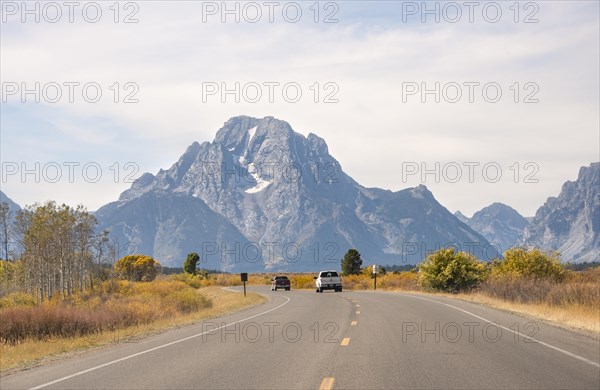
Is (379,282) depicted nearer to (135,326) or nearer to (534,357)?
(135,326)

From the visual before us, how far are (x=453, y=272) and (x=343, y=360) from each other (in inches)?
1532

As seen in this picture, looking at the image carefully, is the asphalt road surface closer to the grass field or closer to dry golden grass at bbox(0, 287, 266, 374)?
dry golden grass at bbox(0, 287, 266, 374)

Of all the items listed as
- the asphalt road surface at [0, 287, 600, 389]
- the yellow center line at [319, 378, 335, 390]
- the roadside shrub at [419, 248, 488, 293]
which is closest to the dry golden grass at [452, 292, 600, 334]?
the asphalt road surface at [0, 287, 600, 389]

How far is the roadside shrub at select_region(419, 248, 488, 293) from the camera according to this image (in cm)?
5059

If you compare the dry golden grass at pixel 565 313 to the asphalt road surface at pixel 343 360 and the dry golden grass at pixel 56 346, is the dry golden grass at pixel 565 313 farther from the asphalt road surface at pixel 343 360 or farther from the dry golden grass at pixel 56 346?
the dry golden grass at pixel 56 346

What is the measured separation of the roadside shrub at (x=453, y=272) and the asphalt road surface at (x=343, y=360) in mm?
29004

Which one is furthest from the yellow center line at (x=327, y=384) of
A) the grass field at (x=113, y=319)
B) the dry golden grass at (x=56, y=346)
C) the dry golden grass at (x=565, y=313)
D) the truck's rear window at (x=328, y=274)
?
the truck's rear window at (x=328, y=274)

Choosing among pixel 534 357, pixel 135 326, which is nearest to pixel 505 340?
pixel 534 357

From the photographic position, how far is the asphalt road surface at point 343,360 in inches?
435

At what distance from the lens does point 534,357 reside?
44.9 feet

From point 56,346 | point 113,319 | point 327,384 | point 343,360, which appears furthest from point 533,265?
point 327,384

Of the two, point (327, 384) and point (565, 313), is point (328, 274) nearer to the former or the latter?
point (565, 313)

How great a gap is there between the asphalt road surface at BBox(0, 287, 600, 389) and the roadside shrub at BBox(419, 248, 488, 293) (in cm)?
2900

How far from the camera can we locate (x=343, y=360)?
13.5m
